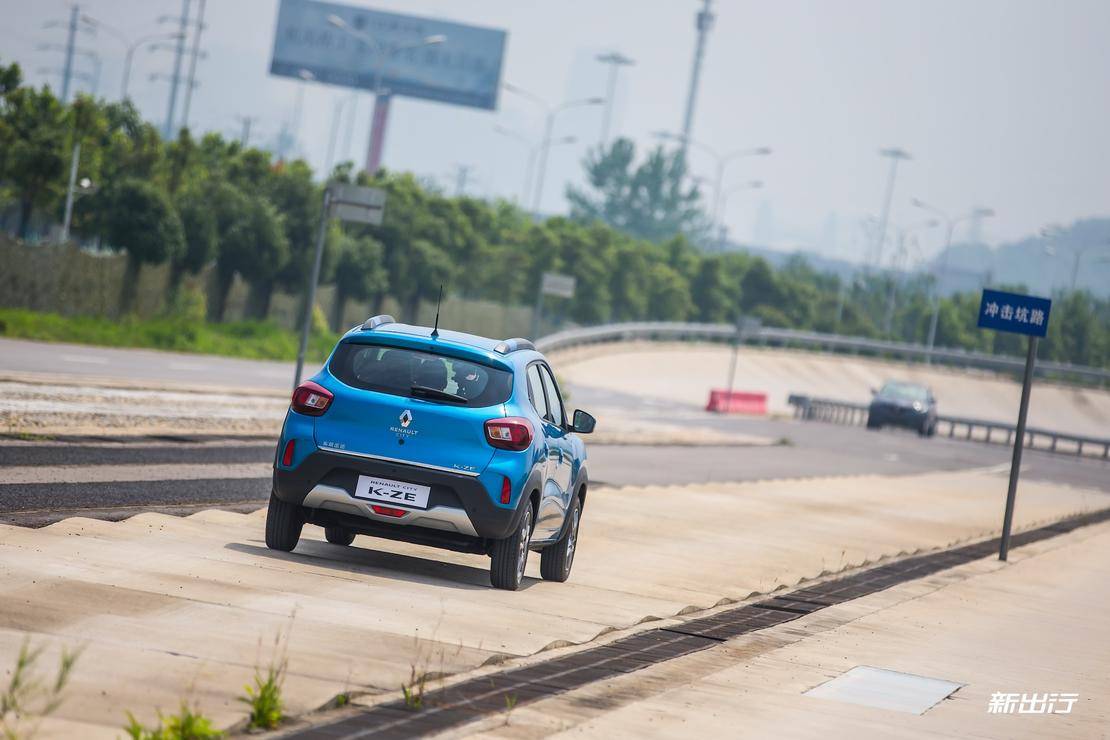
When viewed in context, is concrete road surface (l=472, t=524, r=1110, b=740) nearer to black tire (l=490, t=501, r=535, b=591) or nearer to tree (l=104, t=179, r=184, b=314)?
black tire (l=490, t=501, r=535, b=591)

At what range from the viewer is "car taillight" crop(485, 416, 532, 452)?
35.1 feet

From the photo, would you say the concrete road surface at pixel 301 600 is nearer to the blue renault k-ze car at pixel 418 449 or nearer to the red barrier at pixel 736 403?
the blue renault k-ze car at pixel 418 449

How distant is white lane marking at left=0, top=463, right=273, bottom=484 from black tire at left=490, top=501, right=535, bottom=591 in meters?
4.73

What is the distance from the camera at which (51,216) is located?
66.2 meters

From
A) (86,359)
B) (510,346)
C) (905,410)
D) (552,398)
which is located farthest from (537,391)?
(905,410)

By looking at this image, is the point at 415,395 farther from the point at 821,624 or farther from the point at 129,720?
the point at 129,720

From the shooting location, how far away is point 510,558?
1095 cm

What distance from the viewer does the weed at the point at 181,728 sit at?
18.7ft

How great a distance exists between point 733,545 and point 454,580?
5.92 m

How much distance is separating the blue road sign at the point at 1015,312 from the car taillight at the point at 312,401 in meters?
8.90

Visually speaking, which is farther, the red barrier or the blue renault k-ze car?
the red barrier

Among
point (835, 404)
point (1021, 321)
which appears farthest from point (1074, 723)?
point (835, 404)

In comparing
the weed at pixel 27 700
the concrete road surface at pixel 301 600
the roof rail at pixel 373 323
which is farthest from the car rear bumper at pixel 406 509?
the weed at pixel 27 700

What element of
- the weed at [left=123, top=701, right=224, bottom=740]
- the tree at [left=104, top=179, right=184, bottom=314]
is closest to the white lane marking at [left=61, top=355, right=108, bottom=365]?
the tree at [left=104, top=179, right=184, bottom=314]
